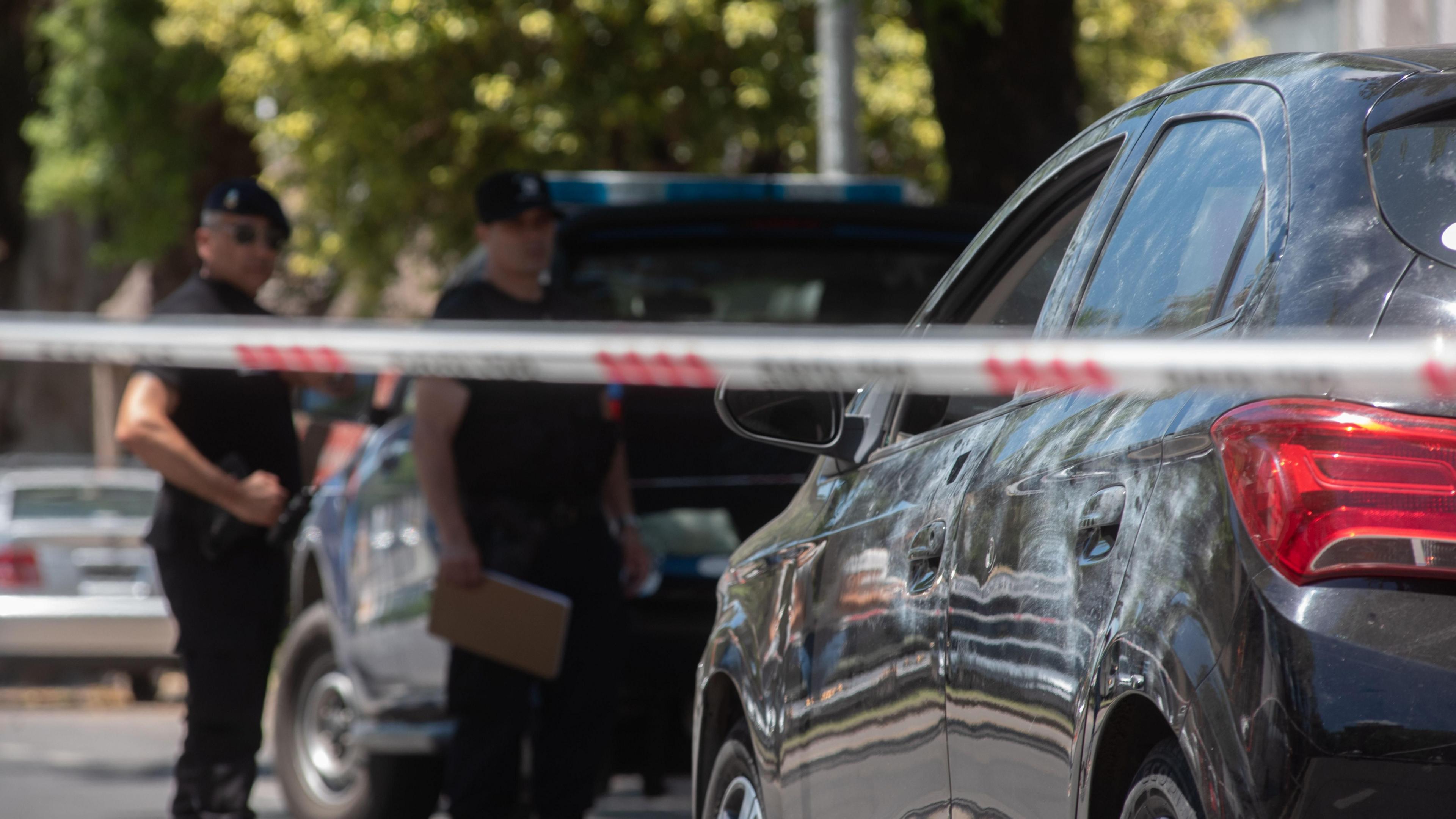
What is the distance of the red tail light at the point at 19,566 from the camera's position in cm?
1278

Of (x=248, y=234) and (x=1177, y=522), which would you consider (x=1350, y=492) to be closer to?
(x=1177, y=522)

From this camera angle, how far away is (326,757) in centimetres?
789

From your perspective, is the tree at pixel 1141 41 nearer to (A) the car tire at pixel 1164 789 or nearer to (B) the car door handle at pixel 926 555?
(B) the car door handle at pixel 926 555

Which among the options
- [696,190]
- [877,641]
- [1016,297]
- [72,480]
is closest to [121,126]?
[72,480]

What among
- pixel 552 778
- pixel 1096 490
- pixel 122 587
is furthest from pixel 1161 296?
pixel 122 587

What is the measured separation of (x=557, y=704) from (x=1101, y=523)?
3612 millimetres

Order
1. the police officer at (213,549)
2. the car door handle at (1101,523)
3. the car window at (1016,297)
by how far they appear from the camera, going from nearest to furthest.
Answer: the car door handle at (1101,523)
the car window at (1016,297)
the police officer at (213,549)

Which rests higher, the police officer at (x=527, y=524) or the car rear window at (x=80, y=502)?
the police officer at (x=527, y=524)

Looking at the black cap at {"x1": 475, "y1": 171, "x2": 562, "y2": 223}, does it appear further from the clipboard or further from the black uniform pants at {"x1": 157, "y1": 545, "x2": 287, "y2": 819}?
the black uniform pants at {"x1": 157, "y1": 545, "x2": 287, "y2": 819}

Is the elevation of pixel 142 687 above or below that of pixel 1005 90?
below

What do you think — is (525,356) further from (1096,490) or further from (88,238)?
(88,238)

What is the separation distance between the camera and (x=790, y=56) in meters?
17.4

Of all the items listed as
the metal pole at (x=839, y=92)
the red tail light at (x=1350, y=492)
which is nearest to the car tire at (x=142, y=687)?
the metal pole at (x=839, y=92)

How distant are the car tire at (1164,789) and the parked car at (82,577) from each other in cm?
652
